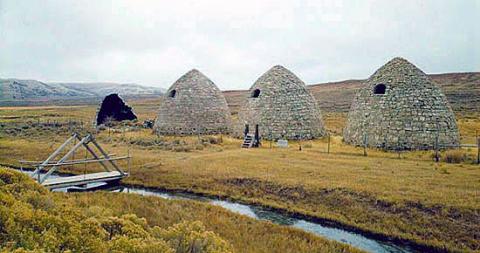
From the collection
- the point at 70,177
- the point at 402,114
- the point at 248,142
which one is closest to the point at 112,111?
the point at 248,142

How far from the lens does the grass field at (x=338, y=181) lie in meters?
10.9

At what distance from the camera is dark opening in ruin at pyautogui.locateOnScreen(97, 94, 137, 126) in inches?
1494

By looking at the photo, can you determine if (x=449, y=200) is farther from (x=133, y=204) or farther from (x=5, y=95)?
(x=5, y=95)

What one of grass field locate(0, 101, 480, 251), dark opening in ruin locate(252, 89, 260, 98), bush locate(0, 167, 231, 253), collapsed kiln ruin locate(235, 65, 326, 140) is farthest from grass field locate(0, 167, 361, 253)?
dark opening in ruin locate(252, 89, 260, 98)

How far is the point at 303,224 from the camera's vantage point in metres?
11.5

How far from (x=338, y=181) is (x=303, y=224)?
3.35 meters

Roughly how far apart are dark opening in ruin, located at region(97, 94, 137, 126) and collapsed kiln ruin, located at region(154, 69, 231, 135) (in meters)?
9.34

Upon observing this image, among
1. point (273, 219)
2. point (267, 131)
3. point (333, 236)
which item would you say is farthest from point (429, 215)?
point (267, 131)

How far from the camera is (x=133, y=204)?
11711mm

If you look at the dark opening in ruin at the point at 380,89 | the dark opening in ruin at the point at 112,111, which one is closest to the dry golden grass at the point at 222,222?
the dark opening in ruin at the point at 380,89

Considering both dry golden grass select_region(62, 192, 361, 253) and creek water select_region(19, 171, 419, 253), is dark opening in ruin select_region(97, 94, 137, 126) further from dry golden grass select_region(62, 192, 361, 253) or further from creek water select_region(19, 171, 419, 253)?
dry golden grass select_region(62, 192, 361, 253)

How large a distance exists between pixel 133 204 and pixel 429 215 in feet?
29.5

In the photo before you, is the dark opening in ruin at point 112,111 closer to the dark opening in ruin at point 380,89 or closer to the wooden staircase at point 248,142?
the wooden staircase at point 248,142

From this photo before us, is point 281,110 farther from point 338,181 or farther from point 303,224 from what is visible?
point 303,224
